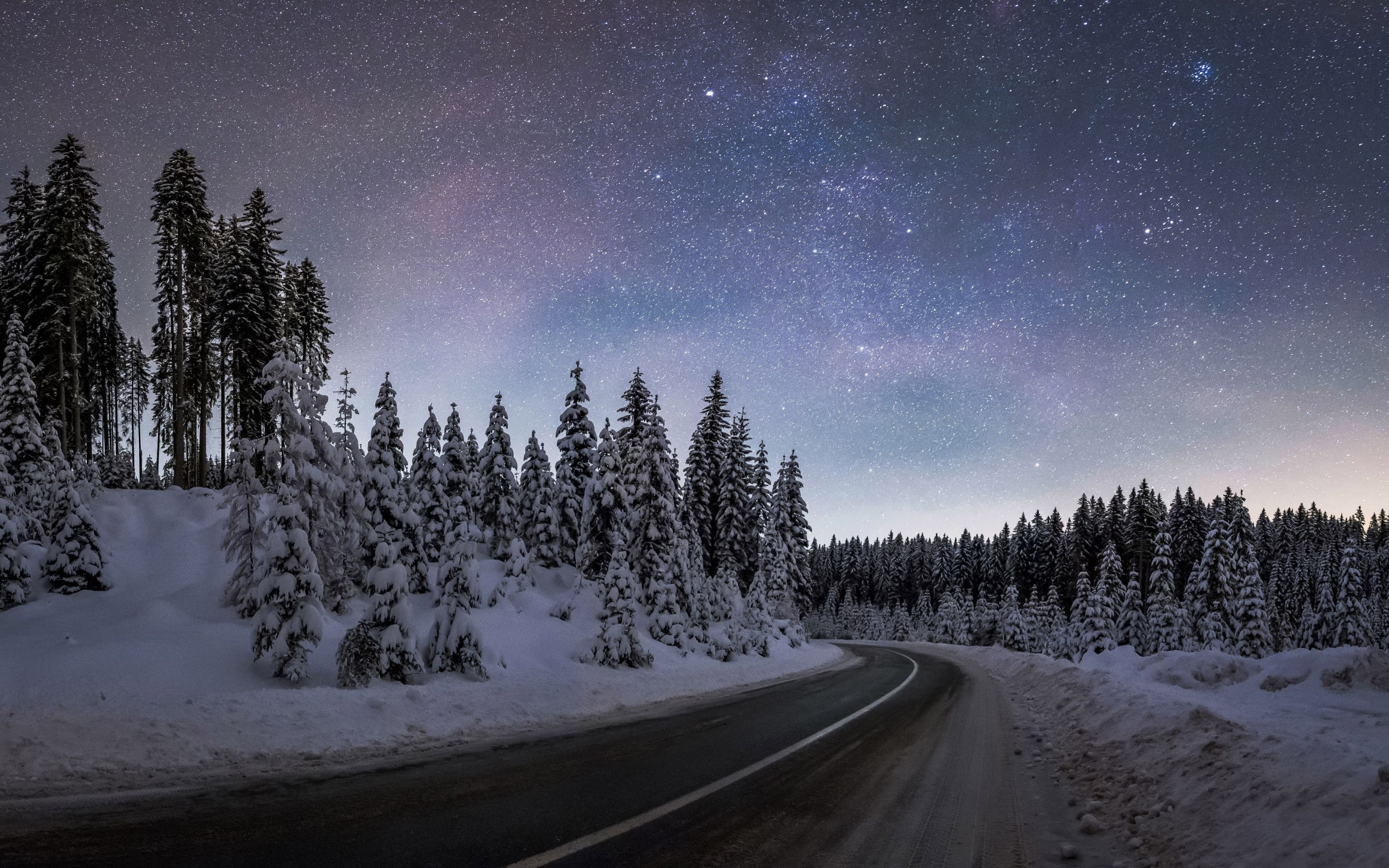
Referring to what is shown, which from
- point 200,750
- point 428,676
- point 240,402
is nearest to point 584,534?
point 428,676

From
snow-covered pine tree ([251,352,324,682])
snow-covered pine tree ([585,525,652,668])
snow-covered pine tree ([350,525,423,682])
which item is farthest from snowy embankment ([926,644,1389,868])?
snow-covered pine tree ([251,352,324,682])

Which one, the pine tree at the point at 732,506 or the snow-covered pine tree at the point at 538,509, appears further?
the pine tree at the point at 732,506

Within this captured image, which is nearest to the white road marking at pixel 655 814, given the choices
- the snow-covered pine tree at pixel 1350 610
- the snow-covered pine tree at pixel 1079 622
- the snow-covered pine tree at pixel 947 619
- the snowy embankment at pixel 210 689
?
the snowy embankment at pixel 210 689

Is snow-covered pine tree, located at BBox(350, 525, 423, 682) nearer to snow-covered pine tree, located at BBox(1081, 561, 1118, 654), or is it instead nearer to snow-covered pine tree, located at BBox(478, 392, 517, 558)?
snow-covered pine tree, located at BBox(478, 392, 517, 558)

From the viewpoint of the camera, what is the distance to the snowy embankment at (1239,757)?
4699 mm

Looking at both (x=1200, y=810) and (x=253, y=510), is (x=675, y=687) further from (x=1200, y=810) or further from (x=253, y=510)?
(x=1200, y=810)

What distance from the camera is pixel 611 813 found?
580 centimetres

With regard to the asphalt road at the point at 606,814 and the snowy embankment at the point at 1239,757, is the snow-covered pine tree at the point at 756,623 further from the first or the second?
the asphalt road at the point at 606,814

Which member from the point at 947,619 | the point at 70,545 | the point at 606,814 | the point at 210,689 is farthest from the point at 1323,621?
the point at 70,545

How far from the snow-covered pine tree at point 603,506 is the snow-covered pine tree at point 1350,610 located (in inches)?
2219

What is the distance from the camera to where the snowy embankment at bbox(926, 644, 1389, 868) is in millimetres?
4699

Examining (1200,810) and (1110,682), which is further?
(1110,682)

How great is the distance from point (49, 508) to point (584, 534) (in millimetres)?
19680

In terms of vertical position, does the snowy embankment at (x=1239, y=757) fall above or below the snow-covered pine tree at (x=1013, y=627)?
above
